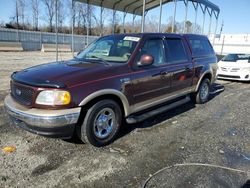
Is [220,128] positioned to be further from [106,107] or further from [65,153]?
[65,153]

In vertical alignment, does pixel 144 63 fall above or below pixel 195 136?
above

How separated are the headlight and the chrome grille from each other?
0.61 feet

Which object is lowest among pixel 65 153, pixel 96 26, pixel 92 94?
pixel 65 153

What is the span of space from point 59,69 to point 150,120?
96.2 inches

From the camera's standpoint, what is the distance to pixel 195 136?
14.8 ft

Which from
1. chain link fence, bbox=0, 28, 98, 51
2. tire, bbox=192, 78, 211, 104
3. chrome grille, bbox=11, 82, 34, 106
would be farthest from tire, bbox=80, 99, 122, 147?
chain link fence, bbox=0, 28, 98, 51

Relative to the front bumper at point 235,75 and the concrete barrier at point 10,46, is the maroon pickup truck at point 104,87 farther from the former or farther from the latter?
the concrete barrier at point 10,46

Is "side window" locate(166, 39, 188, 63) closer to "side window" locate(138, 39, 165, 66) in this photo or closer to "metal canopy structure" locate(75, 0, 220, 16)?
"side window" locate(138, 39, 165, 66)

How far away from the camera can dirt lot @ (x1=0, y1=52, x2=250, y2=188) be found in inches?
119

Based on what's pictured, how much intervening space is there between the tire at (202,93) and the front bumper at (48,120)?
14.0ft

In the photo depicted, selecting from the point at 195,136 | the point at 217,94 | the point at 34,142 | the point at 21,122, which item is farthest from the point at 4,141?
the point at 217,94

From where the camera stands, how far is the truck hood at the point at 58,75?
334cm

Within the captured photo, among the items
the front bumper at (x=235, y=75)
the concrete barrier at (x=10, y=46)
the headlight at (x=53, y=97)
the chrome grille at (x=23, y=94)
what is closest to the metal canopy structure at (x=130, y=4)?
the front bumper at (x=235, y=75)

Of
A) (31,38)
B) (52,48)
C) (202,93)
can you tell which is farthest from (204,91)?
(31,38)
